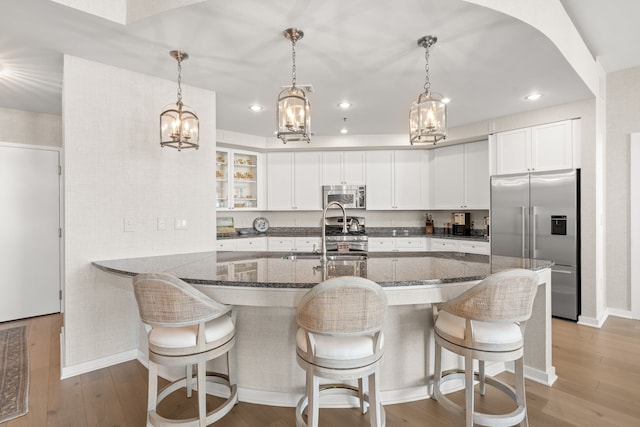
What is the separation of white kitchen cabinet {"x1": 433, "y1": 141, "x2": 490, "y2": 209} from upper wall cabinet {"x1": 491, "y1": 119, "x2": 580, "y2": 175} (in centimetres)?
37

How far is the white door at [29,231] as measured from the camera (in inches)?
150

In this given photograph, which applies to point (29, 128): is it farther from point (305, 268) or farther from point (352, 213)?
point (352, 213)

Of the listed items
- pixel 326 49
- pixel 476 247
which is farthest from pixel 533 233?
pixel 326 49

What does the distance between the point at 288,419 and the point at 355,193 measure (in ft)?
13.3

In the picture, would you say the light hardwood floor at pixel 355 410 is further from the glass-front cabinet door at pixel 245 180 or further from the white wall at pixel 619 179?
the glass-front cabinet door at pixel 245 180

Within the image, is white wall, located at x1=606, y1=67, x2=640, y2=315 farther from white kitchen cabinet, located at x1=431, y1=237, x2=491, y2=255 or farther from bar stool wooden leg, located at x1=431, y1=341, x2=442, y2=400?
bar stool wooden leg, located at x1=431, y1=341, x2=442, y2=400

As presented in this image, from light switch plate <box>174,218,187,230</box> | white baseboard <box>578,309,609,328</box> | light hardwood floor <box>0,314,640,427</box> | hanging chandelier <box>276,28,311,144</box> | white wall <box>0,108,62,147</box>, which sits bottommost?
light hardwood floor <box>0,314,640,427</box>

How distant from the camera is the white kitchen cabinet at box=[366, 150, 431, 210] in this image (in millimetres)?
5492

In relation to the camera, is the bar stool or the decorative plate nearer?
the bar stool

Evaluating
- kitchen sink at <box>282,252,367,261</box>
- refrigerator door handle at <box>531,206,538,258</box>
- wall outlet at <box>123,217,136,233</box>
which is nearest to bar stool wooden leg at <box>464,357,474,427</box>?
kitchen sink at <box>282,252,367,261</box>

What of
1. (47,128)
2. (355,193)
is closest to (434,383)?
(355,193)

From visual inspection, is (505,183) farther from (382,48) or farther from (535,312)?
(382,48)

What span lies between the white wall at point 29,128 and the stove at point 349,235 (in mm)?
3976

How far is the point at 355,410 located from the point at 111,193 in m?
2.53
